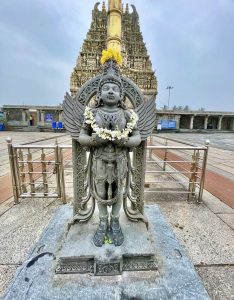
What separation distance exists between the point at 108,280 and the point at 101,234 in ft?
1.42

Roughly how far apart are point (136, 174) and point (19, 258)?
1827 millimetres

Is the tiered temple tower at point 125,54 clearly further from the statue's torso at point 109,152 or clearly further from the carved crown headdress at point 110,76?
the statue's torso at point 109,152

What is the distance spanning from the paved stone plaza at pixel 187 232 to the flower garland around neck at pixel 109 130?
181 cm

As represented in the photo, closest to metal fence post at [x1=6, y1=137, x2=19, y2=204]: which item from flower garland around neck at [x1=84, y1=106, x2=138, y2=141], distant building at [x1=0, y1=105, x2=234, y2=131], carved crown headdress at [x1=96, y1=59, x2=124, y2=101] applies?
flower garland around neck at [x1=84, y1=106, x2=138, y2=141]

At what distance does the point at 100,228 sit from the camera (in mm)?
1989

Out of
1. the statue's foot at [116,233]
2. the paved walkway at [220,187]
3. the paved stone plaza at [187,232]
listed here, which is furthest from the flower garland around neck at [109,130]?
the paved walkway at [220,187]

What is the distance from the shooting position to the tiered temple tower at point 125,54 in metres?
26.0

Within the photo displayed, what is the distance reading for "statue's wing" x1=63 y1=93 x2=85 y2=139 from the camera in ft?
6.72

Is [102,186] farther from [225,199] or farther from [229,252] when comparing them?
[225,199]

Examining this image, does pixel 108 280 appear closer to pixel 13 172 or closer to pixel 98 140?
pixel 98 140

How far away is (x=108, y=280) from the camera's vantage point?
1678mm

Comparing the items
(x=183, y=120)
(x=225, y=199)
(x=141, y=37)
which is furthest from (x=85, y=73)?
(x=225, y=199)

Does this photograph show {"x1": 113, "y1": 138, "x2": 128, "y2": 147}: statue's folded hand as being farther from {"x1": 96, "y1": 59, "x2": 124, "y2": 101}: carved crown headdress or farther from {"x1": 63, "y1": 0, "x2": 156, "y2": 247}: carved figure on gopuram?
{"x1": 96, "y1": 59, "x2": 124, "y2": 101}: carved crown headdress

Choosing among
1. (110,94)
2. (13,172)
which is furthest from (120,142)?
(13,172)
